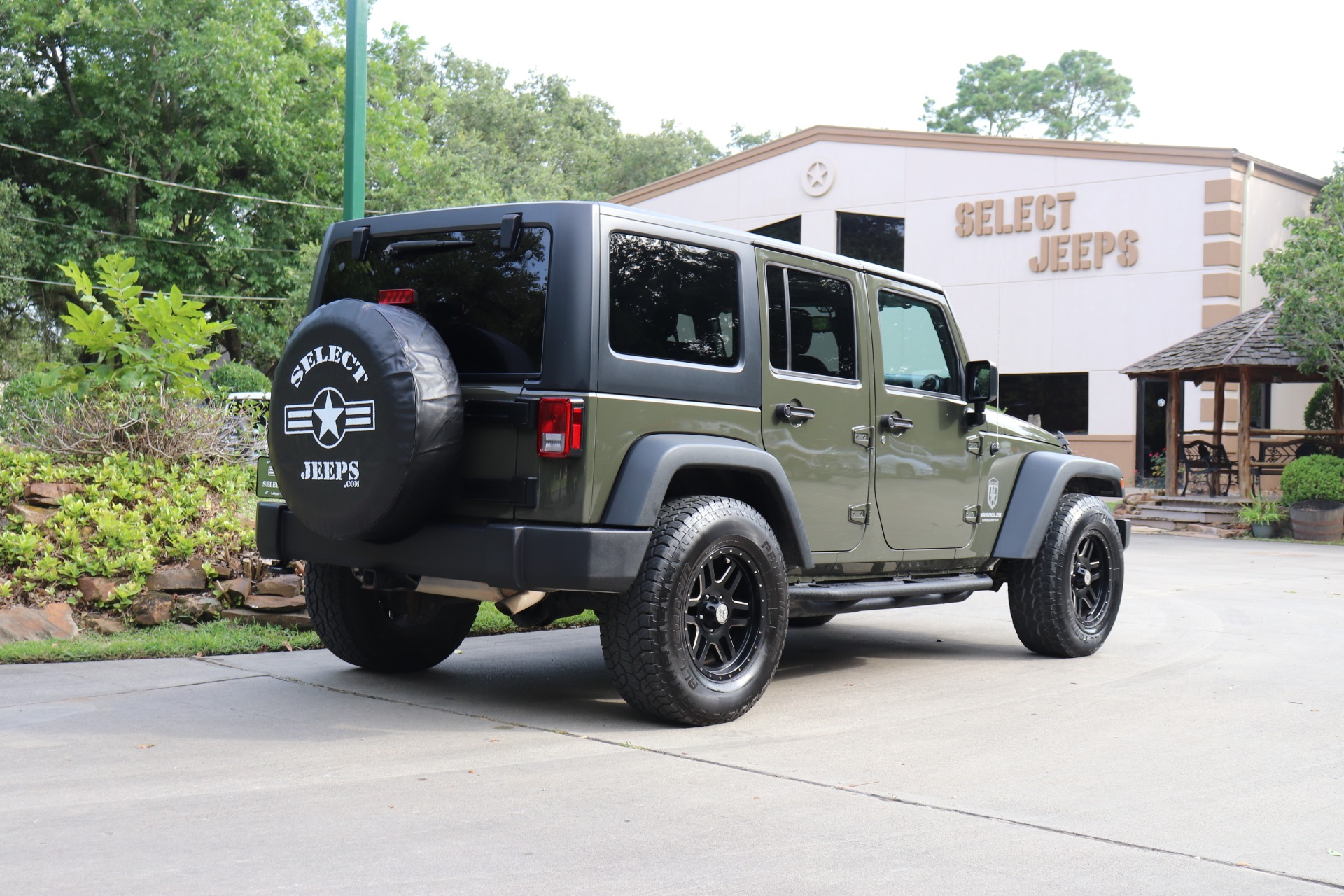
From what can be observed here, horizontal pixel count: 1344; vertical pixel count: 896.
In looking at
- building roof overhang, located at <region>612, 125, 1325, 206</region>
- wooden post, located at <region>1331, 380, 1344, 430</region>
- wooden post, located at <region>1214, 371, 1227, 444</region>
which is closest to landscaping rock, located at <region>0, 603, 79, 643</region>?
wooden post, located at <region>1214, 371, 1227, 444</region>

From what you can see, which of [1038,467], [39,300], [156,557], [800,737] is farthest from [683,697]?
[39,300]

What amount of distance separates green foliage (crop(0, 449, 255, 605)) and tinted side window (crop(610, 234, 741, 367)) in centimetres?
395

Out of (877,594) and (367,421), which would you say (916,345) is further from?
(367,421)

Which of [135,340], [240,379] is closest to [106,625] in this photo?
[135,340]

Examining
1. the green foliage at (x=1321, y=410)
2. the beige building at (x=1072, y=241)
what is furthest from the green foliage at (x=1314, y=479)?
the beige building at (x=1072, y=241)

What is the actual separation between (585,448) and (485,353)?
0.69 metres

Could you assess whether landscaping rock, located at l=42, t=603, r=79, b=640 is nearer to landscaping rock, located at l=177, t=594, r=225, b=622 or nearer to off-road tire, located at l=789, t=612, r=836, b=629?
landscaping rock, located at l=177, t=594, r=225, b=622

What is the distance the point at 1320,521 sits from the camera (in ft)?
61.0

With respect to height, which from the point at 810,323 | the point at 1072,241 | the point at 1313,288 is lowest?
the point at 810,323

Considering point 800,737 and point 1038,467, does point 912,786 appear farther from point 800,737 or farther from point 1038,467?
point 1038,467

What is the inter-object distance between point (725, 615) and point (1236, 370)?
60.0 ft

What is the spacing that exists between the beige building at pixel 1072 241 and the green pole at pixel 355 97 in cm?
1392

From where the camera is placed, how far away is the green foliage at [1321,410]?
72.4 feet

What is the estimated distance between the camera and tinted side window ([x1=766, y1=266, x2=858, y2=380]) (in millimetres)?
6148
